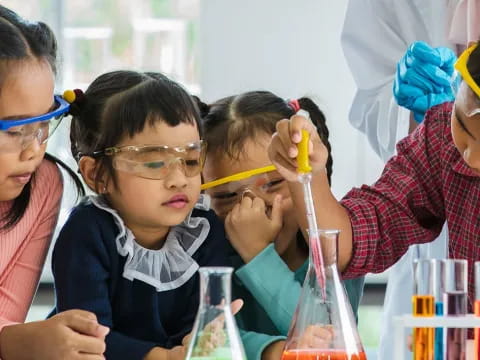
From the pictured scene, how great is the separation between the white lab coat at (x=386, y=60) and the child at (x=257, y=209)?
0.53 m

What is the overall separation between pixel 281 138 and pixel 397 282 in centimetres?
101

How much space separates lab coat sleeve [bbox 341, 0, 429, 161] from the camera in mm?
2428

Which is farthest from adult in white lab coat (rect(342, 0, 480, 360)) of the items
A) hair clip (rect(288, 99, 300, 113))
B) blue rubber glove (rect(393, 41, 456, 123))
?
hair clip (rect(288, 99, 300, 113))

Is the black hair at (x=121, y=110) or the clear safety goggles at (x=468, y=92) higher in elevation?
the clear safety goggles at (x=468, y=92)

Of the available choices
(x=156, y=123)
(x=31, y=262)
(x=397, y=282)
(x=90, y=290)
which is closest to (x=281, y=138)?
(x=156, y=123)

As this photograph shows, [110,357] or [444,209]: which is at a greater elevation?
[444,209]

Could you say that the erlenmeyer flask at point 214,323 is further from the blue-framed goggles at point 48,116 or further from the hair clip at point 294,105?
the hair clip at point 294,105

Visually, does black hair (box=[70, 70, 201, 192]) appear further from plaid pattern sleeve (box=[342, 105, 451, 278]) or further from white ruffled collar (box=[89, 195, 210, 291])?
plaid pattern sleeve (box=[342, 105, 451, 278])

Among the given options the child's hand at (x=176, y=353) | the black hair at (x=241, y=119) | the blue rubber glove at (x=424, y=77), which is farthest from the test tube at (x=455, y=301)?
the blue rubber glove at (x=424, y=77)

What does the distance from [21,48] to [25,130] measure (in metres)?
0.15

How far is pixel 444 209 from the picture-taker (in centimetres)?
164

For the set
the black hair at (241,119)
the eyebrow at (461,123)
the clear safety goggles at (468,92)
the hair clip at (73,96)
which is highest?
the clear safety goggles at (468,92)

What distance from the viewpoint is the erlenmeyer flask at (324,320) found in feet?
3.46

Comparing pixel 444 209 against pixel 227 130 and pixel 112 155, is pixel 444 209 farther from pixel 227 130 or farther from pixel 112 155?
pixel 112 155
